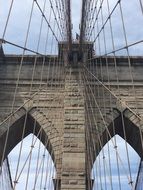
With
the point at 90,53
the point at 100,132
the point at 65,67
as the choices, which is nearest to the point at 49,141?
the point at 100,132

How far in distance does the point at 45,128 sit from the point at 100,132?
5.42 ft

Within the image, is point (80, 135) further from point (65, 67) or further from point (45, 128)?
point (65, 67)

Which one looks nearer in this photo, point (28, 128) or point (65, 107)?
point (65, 107)

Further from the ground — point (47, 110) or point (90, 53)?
point (90, 53)

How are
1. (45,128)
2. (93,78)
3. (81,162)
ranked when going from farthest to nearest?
(93,78) → (45,128) → (81,162)

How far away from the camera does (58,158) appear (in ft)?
41.1

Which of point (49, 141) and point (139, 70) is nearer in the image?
Answer: point (49, 141)

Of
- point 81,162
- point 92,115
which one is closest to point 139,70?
point 92,115

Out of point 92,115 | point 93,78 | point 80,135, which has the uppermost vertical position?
point 93,78

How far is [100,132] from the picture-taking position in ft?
43.7

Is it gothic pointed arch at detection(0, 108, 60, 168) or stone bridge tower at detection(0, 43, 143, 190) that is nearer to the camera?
stone bridge tower at detection(0, 43, 143, 190)

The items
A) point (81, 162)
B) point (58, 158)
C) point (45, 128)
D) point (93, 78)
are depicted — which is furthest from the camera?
point (93, 78)

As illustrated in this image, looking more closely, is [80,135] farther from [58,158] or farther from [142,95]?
[142,95]

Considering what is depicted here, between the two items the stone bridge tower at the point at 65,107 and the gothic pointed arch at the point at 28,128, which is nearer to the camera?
the stone bridge tower at the point at 65,107
